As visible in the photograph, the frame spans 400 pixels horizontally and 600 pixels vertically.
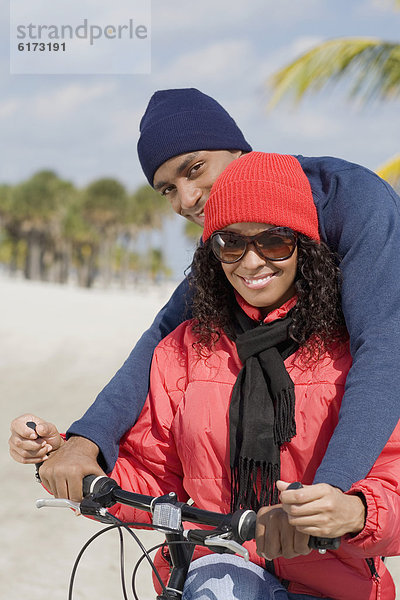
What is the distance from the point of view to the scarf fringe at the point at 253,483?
2238 millimetres

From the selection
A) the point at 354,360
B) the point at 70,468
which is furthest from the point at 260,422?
the point at 70,468

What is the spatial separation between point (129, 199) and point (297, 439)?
72.2 metres

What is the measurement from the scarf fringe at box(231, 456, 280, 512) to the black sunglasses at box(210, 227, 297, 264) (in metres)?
0.59

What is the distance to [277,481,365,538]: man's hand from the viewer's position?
1739mm

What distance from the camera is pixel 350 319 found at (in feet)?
7.36

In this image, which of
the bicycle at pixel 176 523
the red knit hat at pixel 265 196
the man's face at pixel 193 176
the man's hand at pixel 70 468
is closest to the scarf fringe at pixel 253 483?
the bicycle at pixel 176 523

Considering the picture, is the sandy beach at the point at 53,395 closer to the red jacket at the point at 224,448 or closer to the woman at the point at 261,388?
the red jacket at the point at 224,448

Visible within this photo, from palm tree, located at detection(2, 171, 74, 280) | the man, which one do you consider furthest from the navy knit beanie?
palm tree, located at detection(2, 171, 74, 280)

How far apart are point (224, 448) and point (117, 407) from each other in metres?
0.40

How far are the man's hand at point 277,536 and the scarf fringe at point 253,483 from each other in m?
0.37

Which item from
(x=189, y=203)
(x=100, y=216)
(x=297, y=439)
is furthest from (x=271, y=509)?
(x=100, y=216)

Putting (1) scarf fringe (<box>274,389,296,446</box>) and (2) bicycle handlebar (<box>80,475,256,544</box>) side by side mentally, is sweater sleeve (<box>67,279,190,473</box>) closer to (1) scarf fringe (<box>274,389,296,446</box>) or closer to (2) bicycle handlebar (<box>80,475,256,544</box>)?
(2) bicycle handlebar (<box>80,475,256,544</box>)

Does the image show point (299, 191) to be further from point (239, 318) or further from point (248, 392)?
point (248, 392)

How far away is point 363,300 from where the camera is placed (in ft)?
7.30
